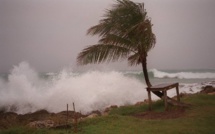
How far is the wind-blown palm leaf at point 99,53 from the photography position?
11.4 meters

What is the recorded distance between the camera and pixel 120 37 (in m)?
11.5

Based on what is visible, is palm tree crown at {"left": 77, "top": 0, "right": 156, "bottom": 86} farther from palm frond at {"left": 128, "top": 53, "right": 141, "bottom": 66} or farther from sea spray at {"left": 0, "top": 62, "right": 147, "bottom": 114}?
sea spray at {"left": 0, "top": 62, "right": 147, "bottom": 114}

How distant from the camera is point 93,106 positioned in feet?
68.4

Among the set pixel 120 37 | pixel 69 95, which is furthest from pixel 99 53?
pixel 69 95

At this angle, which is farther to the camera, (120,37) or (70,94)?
(70,94)

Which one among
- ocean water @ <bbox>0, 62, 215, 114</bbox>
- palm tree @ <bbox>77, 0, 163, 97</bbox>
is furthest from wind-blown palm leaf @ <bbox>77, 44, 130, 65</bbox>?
ocean water @ <bbox>0, 62, 215, 114</bbox>

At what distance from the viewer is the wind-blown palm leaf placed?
11.4 m

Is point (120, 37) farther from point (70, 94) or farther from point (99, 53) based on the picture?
point (70, 94)

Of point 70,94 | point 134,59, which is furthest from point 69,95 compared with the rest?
point 134,59

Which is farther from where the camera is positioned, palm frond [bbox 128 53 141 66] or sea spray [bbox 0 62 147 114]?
sea spray [bbox 0 62 147 114]

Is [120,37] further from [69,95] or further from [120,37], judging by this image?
[69,95]

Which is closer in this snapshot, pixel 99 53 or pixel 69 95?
pixel 99 53

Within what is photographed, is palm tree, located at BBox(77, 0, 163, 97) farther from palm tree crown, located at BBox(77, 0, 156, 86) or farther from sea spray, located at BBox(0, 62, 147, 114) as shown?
sea spray, located at BBox(0, 62, 147, 114)

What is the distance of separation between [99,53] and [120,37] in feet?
3.81
